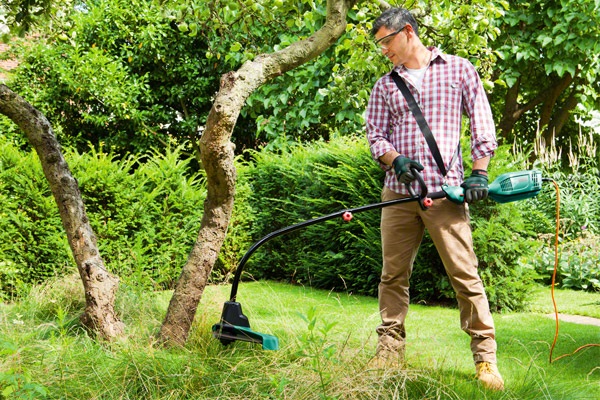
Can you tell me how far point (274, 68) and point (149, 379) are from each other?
2.00 meters

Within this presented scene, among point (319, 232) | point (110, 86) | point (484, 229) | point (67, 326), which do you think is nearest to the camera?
point (67, 326)

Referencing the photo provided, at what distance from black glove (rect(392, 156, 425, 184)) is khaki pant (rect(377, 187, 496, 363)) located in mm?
258

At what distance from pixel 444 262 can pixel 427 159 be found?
0.55 m

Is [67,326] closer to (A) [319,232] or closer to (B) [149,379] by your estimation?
(B) [149,379]

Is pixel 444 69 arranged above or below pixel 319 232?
above

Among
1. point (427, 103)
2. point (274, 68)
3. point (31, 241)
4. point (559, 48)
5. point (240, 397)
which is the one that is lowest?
point (240, 397)

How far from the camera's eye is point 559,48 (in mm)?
10469

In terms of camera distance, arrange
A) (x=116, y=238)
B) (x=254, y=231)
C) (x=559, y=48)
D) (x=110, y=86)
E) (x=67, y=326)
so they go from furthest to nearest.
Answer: (x=110, y=86) < (x=559, y=48) < (x=254, y=231) < (x=116, y=238) < (x=67, y=326)

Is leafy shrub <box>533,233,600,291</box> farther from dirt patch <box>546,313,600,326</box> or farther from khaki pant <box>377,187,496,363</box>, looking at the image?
khaki pant <box>377,187,496,363</box>

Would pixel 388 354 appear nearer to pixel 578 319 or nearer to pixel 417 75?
pixel 417 75

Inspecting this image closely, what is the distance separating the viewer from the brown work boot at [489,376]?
342 centimetres

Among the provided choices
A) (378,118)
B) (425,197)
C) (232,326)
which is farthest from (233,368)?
(378,118)

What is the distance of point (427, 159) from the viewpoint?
371 centimetres

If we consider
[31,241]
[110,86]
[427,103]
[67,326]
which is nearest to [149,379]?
[67,326]
